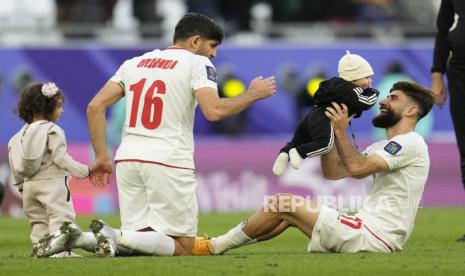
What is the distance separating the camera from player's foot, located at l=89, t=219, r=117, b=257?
836 cm

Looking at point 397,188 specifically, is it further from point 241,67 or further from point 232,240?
point 241,67

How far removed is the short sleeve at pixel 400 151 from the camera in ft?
29.3

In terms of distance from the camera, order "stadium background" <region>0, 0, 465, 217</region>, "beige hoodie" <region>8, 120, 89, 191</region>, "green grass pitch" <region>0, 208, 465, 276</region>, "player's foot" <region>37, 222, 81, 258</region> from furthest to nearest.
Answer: "stadium background" <region>0, 0, 465, 217</region> < "beige hoodie" <region>8, 120, 89, 191</region> < "player's foot" <region>37, 222, 81, 258</region> < "green grass pitch" <region>0, 208, 465, 276</region>

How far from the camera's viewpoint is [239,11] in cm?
2384

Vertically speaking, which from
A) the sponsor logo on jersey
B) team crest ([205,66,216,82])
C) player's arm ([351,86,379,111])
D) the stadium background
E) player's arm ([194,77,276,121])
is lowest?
the stadium background

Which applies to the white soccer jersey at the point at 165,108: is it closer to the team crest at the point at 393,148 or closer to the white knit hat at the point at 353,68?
the white knit hat at the point at 353,68

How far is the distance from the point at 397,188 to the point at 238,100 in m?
1.40

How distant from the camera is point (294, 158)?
8773mm

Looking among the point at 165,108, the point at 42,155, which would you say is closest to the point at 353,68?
the point at 165,108

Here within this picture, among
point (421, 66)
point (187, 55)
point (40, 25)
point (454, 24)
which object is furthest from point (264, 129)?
point (187, 55)

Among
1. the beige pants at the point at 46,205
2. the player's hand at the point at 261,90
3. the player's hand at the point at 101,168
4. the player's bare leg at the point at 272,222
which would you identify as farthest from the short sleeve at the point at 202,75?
the beige pants at the point at 46,205

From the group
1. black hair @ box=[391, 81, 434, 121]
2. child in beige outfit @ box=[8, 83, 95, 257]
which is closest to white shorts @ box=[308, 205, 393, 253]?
black hair @ box=[391, 81, 434, 121]

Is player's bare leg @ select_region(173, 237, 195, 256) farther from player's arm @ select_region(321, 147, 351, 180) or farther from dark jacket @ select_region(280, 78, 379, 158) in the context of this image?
player's arm @ select_region(321, 147, 351, 180)

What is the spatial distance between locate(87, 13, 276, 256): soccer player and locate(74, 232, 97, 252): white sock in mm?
312
